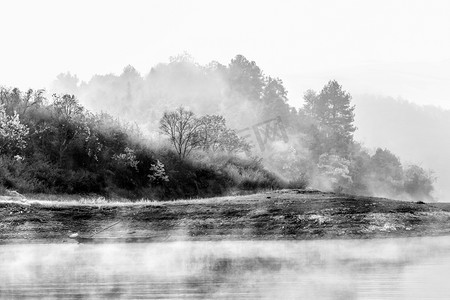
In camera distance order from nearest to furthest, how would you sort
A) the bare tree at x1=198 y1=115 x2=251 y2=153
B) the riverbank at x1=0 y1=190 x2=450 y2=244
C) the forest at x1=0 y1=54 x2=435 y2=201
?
the riverbank at x1=0 y1=190 x2=450 y2=244 → the forest at x1=0 y1=54 x2=435 y2=201 → the bare tree at x1=198 y1=115 x2=251 y2=153

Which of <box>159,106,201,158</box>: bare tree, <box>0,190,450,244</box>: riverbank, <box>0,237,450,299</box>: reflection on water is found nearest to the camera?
<box>0,237,450,299</box>: reflection on water

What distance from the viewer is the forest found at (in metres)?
60.7

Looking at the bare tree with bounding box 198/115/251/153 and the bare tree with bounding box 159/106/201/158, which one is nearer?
the bare tree with bounding box 159/106/201/158

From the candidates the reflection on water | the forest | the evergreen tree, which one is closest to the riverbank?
the reflection on water

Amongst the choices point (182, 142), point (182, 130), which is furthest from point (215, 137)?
point (182, 142)

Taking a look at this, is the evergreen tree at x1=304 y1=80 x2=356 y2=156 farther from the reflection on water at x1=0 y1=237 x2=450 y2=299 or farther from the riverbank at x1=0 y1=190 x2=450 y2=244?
the reflection on water at x1=0 y1=237 x2=450 y2=299

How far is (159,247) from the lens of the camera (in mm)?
27109

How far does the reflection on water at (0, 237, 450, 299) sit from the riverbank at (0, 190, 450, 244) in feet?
6.80

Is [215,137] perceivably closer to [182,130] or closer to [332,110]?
[182,130]

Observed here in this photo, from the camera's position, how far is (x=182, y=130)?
260ft

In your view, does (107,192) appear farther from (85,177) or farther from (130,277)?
(130,277)

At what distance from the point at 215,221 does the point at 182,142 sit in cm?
4555

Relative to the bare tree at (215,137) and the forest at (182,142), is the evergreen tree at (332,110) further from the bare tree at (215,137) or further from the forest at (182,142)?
the bare tree at (215,137)

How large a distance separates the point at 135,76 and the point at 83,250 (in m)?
152
